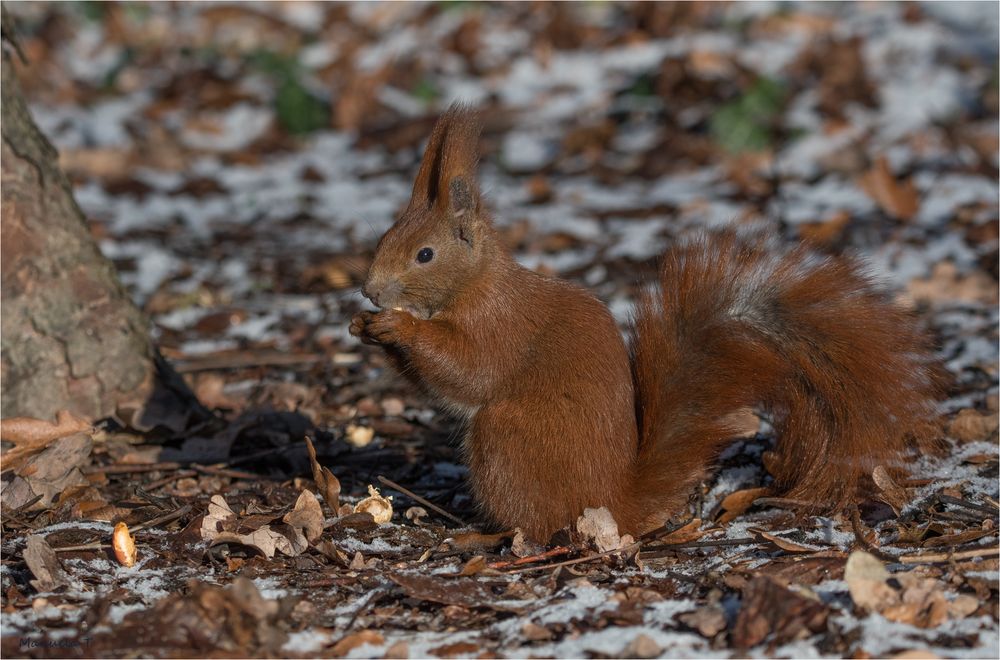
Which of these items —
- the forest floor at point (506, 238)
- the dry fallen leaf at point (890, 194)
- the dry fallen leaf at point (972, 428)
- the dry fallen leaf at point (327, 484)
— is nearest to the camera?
the forest floor at point (506, 238)

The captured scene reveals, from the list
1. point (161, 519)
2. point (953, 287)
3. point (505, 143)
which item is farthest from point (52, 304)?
point (505, 143)

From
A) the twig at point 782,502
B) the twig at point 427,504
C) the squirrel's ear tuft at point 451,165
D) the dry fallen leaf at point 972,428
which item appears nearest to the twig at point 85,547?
the twig at point 427,504

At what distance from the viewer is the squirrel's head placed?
2447mm

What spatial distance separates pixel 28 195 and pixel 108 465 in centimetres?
73

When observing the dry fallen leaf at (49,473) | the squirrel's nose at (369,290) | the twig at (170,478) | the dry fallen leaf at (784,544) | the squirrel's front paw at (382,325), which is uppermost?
the squirrel's nose at (369,290)

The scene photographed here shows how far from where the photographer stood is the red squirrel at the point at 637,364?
7.65 ft

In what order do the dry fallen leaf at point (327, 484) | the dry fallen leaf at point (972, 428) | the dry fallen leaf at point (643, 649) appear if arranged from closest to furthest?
the dry fallen leaf at point (643, 649) < the dry fallen leaf at point (327, 484) < the dry fallen leaf at point (972, 428)

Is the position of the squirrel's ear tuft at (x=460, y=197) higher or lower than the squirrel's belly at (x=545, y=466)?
higher

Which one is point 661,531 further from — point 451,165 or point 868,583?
point 451,165

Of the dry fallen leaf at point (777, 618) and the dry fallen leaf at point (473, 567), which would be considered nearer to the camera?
the dry fallen leaf at point (777, 618)

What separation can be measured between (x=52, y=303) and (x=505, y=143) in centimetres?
364

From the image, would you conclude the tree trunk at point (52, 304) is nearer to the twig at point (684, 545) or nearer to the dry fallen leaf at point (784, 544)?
the twig at point (684, 545)

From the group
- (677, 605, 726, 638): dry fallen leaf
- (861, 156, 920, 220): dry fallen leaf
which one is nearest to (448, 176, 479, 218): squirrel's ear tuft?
(677, 605, 726, 638): dry fallen leaf

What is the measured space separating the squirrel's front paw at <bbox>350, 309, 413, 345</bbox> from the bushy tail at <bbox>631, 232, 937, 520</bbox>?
533 millimetres
